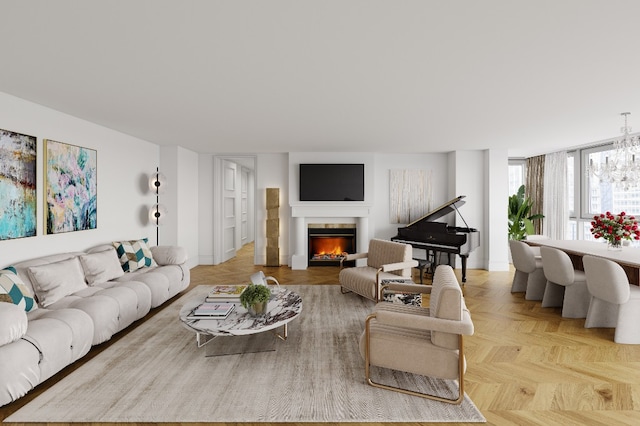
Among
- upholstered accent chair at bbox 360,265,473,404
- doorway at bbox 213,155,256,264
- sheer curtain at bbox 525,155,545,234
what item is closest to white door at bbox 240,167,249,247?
doorway at bbox 213,155,256,264

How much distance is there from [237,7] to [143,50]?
3.21 feet

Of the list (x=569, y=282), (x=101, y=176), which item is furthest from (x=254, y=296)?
(x=569, y=282)

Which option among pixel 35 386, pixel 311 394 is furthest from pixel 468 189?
pixel 35 386

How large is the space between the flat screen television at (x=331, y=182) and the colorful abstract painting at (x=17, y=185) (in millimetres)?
4486

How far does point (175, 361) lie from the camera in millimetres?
2996

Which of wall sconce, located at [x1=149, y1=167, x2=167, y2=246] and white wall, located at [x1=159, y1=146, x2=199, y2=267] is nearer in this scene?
wall sconce, located at [x1=149, y1=167, x2=167, y2=246]

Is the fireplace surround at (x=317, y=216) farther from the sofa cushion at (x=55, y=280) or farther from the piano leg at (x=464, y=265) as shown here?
the sofa cushion at (x=55, y=280)

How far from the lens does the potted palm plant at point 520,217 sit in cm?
748

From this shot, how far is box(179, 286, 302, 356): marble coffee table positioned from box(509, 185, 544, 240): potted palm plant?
6.07 meters

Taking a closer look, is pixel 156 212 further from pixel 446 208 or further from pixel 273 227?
pixel 446 208

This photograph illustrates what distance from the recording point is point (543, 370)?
9.48 feet

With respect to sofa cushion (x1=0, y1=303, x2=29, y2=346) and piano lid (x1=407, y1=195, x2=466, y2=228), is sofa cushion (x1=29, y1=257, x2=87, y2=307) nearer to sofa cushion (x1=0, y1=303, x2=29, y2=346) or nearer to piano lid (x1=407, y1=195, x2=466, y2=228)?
sofa cushion (x1=0, y1=303, x2=29, y2=346)

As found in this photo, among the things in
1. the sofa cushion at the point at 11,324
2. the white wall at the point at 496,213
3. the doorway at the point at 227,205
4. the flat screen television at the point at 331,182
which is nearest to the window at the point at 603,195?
the white wall at the point at 496,213

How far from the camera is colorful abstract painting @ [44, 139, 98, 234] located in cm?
399
